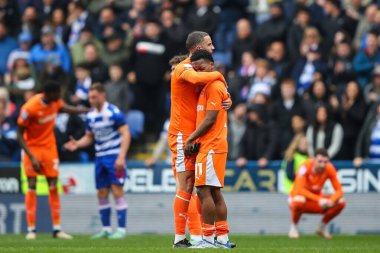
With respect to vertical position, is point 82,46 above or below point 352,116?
above

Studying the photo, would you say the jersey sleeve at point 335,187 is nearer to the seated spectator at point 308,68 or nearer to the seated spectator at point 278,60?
the seated spectator at point 308,68

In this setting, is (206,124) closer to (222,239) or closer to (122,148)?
(222,239)

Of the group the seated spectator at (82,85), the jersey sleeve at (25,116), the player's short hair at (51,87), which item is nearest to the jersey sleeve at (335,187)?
the player's short hair at (51,87)

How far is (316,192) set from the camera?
19.8 metres

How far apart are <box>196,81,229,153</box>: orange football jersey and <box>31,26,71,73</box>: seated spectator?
500 inches

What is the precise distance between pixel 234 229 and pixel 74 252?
29.5 feet

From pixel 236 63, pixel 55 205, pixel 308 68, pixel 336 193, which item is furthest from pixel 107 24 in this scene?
pixel 336 193

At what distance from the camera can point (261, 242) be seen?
1761 centimetres

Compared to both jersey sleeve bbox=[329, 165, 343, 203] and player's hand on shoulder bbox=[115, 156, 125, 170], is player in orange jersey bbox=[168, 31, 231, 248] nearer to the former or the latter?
player's hand on shoulder bbox=[115, 156, 125, 170]

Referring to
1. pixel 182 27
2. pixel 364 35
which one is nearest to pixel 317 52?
pixel 364 35

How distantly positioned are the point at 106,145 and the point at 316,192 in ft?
13.3

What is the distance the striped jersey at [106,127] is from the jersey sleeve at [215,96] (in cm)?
541

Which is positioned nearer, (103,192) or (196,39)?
(196,39)

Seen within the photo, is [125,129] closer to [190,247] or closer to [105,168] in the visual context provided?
[105,168]
